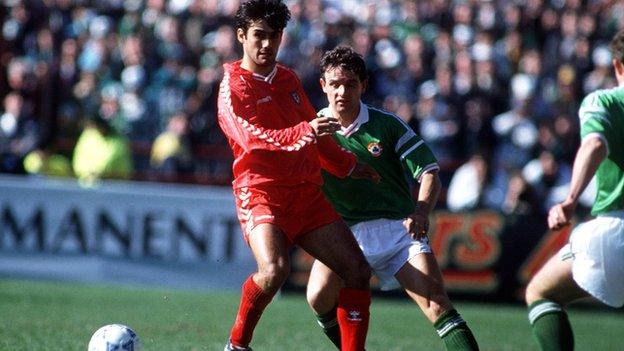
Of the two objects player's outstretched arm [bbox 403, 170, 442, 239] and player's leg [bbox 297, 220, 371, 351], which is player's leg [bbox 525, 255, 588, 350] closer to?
player's outstretched arm [bbox 403, 170, 442, 239]

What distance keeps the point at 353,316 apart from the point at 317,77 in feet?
35.7

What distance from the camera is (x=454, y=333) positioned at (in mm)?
7180

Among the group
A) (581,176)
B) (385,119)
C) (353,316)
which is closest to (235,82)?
(385,119)

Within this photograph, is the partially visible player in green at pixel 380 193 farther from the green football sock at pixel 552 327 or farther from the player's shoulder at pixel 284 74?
the green football sock at pixel 552 327

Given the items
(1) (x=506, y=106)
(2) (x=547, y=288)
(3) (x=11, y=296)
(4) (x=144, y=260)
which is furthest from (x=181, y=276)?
(2) (x=547, y=288)

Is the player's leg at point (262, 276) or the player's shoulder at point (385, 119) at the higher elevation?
the player's shoulder at point (385, 119)

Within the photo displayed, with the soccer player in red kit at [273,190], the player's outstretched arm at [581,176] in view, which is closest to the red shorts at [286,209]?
the soccer player in red kit at [273,190]

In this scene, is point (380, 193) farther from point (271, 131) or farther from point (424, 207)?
point (271, 131)

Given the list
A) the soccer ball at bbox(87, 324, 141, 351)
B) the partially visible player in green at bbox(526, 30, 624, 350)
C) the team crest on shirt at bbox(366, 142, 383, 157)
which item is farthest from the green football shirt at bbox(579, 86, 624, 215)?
the soccer ball at bbox(87, 324, 141, 351)

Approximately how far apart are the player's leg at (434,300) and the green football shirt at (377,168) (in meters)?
0.46

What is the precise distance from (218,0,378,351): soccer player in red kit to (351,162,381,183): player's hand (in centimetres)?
27

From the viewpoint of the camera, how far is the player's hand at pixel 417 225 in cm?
711

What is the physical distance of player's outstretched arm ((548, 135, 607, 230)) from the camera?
6238 millimetres

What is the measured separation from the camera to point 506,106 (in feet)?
59.6
